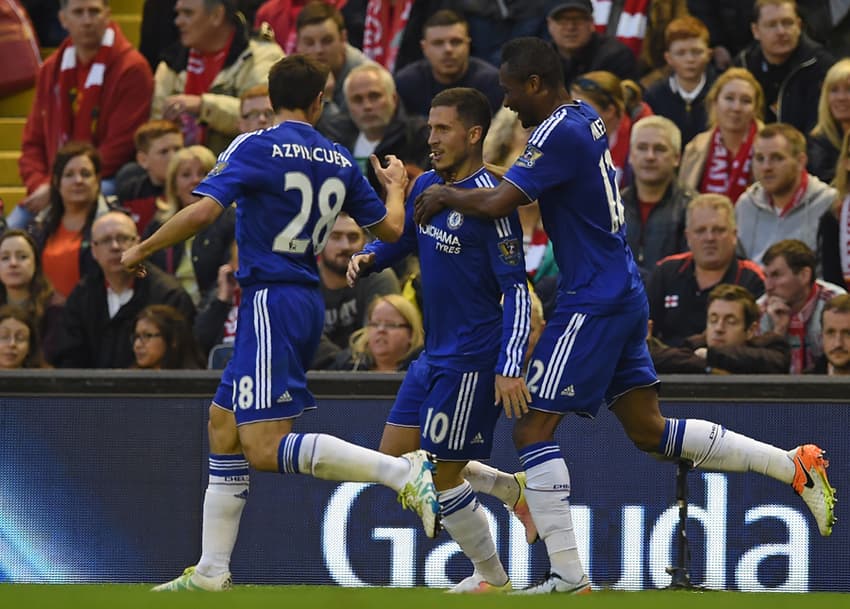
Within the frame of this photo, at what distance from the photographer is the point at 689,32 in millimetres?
11648

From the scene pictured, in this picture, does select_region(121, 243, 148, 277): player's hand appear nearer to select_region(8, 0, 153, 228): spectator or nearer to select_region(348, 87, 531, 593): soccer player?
select_region(348, 87, 531, 593): soccer player

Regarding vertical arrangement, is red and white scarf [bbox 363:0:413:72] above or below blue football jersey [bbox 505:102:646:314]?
above

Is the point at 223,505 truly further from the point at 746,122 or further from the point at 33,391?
the point at 746,122

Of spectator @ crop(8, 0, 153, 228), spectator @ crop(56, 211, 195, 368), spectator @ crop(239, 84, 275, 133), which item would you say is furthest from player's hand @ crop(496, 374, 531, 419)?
spectator @ crop(8, 0, 153, 228)

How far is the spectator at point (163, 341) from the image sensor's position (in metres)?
10.2

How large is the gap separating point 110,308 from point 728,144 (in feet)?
12.9

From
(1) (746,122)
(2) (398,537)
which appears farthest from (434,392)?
(1) (746,122)

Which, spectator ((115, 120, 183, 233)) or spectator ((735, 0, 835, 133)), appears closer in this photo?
spectator ((735, 0, 835, 133))

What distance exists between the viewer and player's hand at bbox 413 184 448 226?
Answer: 7379mm

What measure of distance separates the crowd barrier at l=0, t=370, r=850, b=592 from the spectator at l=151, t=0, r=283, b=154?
3146mm

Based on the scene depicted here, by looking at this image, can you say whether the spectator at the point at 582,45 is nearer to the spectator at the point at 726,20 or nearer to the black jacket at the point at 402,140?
the spectator at the point at 726,20

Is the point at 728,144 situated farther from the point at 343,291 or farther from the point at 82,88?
→ the point at 82,88

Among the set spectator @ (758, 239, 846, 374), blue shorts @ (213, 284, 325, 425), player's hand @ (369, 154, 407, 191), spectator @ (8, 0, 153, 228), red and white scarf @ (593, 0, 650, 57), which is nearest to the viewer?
blue shorts @ (213, 284, 325, 425)

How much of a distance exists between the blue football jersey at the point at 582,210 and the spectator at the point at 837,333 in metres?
2.32
